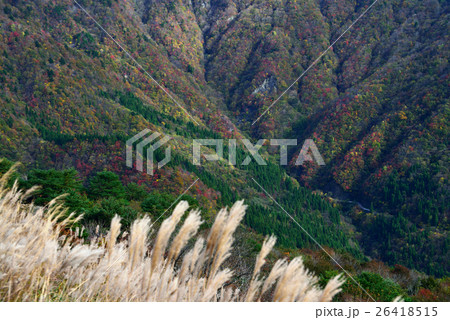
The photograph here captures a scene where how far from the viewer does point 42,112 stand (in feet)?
260

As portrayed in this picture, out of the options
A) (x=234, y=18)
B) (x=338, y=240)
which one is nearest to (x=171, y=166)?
(x=338, y=240)

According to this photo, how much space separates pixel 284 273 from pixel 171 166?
244ft

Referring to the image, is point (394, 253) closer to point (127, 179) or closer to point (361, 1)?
point (127, 179)

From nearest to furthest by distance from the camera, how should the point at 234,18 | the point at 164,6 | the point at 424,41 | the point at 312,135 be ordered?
the point at 312,135
the point at 424,41
the point at 164,6
the point at 234,18

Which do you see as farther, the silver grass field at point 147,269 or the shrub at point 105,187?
the shrub at point 105,187

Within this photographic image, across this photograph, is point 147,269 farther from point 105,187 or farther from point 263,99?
point 263,99

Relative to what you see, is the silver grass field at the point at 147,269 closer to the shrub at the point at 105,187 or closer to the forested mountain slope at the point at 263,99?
the shrub at the point at 105,187
